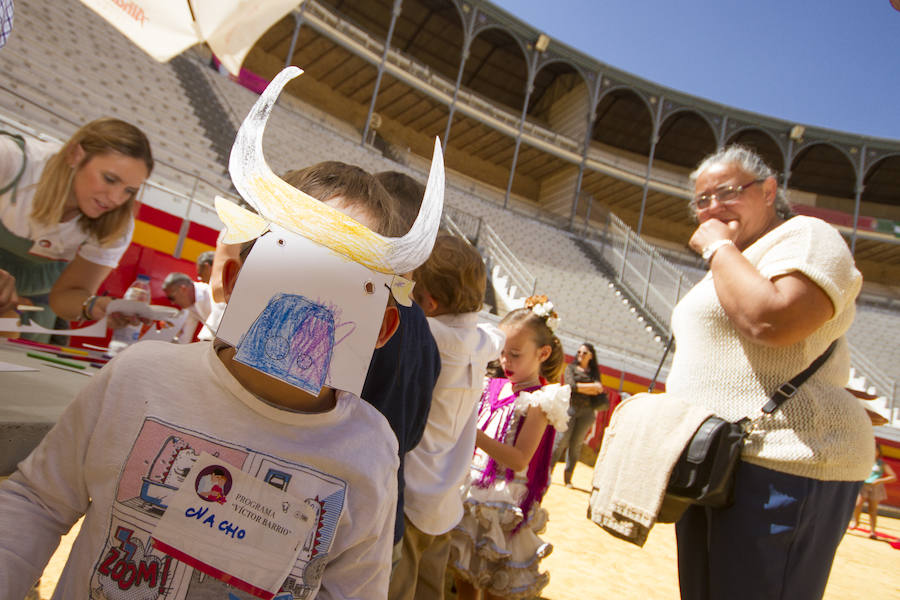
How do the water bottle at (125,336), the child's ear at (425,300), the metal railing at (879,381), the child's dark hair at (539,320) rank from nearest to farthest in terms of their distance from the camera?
the child's ear at (425,300), the water bottle at (125,336), the child's dark hair at (539,320), the metal railing at (879,381)

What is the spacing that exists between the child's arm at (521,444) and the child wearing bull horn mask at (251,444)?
1019 millimetres

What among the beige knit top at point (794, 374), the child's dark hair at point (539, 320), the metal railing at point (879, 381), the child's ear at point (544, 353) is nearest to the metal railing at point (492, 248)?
the child's dark hair at point (539, 320)

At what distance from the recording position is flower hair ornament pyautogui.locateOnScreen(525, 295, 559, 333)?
6.82 ft

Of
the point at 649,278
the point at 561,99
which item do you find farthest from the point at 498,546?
the point at 561,99

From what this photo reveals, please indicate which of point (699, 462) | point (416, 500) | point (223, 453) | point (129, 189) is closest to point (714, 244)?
point (699, 462)

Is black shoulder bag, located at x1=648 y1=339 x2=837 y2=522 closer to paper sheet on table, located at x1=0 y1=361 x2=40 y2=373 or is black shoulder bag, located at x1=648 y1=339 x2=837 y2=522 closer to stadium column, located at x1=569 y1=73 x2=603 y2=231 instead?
paper sheet on table, located at x1=0 y1=361 x2=40 y2=373

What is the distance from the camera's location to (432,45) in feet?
55.8

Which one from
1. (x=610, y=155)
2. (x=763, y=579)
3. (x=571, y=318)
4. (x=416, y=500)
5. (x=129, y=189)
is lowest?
(x=416, y=500)

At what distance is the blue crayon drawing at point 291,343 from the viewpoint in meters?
0.59

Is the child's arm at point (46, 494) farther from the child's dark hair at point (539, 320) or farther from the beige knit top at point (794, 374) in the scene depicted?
the child's dark hair at point (539, 320)

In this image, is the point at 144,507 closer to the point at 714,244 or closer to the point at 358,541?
the point at 358,541

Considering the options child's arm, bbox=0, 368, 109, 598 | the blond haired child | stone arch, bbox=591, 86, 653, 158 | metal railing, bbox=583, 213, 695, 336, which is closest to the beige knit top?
the blond haired child

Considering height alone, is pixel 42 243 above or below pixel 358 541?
above

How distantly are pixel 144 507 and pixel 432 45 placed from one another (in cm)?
1875
